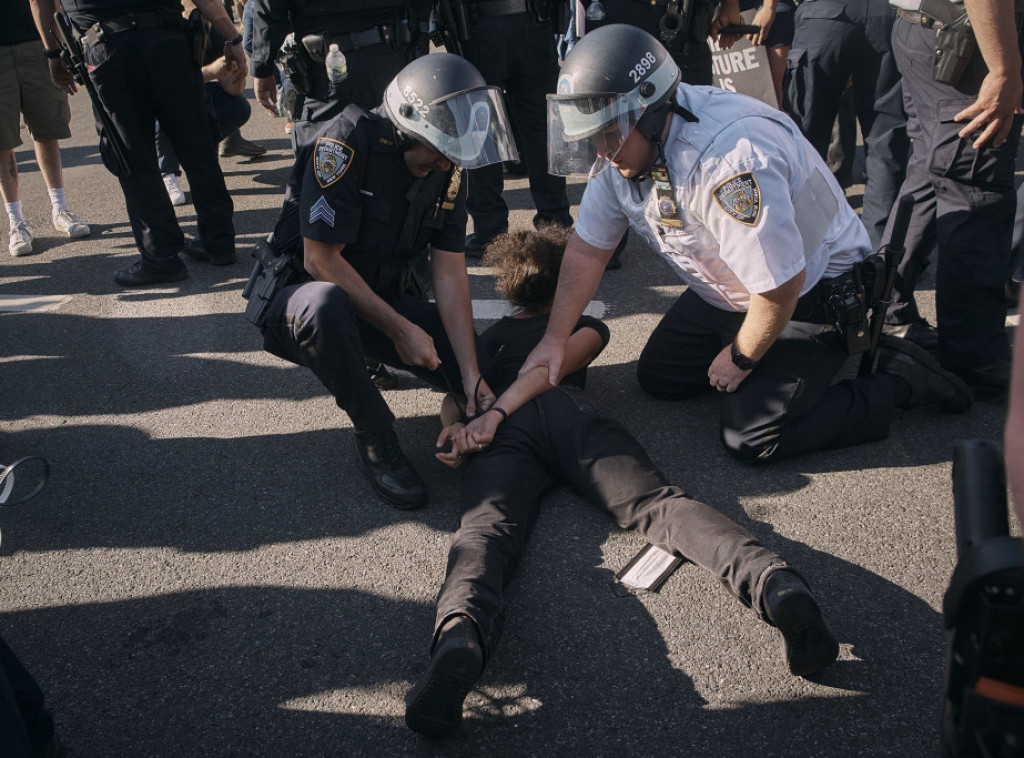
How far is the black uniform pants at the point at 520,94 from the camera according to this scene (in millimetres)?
4027

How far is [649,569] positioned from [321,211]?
1475 mm

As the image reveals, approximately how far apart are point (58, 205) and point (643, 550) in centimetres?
461

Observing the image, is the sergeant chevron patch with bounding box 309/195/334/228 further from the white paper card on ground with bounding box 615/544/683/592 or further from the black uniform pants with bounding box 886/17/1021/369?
the black uniform pants with bounding box 886/17/1021/369

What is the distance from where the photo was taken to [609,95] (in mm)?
2289

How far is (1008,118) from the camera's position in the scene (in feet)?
8.57

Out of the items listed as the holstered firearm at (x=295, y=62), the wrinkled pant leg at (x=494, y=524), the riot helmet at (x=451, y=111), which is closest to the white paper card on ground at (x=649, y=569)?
the wrinkled pant leg at (x=494, y=524)

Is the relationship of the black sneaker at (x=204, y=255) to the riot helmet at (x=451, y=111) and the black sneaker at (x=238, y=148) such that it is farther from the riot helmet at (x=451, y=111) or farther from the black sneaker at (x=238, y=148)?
the riot helmet at (x=451, y=111)

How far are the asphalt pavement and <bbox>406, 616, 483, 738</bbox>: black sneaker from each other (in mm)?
84

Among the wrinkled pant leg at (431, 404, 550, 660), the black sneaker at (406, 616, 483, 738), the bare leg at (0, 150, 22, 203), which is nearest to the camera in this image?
A: the black sneaker at (406, 616, 483, 738)

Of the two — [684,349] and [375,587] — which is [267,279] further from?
[684,349]

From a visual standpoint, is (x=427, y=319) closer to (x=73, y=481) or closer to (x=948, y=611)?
(x=73, y=481)

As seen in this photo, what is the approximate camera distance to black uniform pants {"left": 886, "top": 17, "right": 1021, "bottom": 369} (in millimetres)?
2748

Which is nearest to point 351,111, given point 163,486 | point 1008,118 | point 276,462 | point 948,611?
point 276,462

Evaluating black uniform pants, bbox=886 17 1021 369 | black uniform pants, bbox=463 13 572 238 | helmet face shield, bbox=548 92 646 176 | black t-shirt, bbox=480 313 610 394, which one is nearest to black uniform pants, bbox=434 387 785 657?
black t-shirt, bbox=480 313 610 394
